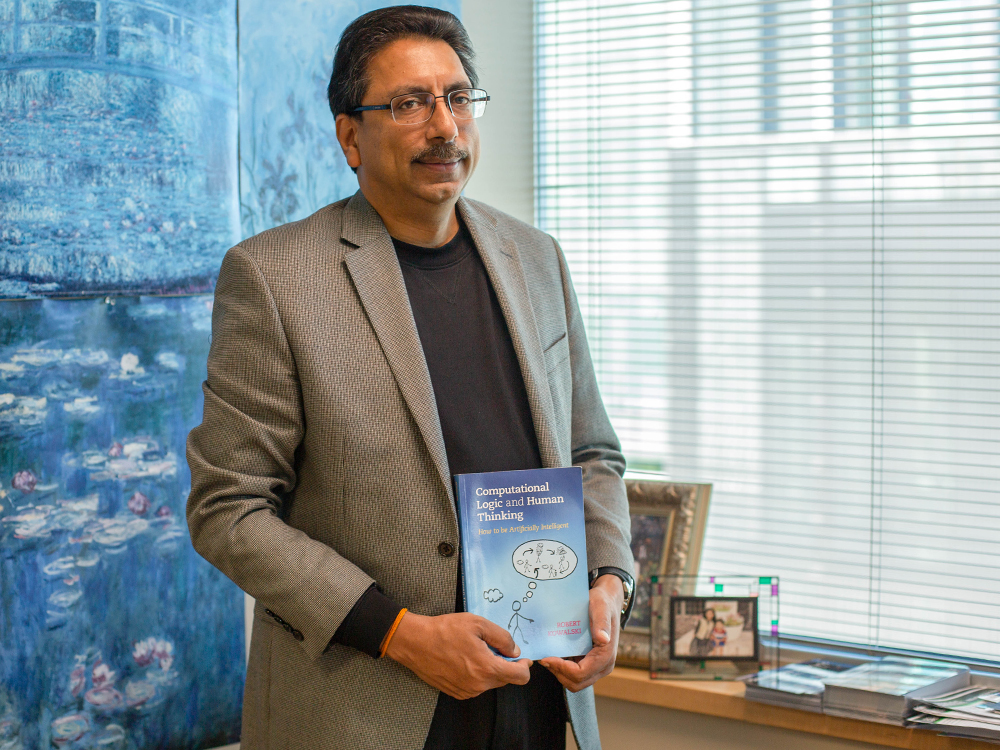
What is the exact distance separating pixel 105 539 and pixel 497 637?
40.5 inches

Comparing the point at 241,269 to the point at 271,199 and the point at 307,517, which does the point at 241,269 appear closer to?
the point at 307,517

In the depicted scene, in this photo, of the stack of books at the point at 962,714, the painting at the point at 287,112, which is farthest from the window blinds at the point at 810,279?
the painting at the point at 287,112

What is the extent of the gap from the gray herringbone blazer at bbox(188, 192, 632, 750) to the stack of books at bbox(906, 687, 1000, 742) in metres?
1.26

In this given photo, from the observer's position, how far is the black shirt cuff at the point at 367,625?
49.1 inches

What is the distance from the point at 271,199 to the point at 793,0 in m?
1.53

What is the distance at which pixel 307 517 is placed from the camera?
138cm

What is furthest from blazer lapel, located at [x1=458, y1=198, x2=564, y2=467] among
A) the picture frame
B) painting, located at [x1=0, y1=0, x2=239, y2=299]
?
the picture frame

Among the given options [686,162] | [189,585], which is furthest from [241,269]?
[686,162]

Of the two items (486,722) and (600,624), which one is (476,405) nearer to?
(600,624)

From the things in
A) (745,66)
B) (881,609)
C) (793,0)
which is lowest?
(881,609)

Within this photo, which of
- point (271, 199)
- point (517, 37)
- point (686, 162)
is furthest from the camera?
point (517, 37)

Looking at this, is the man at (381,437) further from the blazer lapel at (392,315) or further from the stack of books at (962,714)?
the stack of books at (962,714)

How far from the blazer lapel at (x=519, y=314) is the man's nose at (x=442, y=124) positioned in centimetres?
21

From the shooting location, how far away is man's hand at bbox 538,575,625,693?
1.30 m
